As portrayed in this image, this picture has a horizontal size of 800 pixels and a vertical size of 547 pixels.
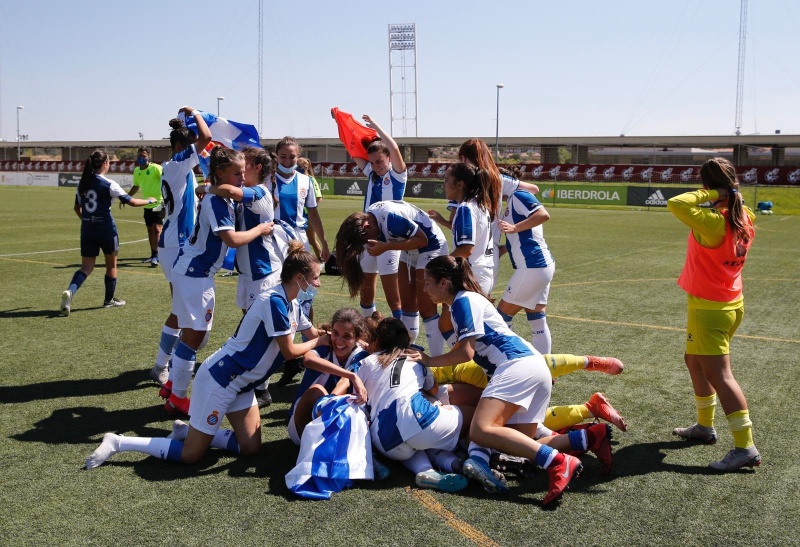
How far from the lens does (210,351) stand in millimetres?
8203

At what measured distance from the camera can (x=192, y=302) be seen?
6.27m

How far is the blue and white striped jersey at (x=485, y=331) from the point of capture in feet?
16.4

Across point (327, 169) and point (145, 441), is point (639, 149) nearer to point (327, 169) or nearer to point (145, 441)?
point (327, 169)

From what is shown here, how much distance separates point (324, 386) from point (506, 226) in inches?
93.3

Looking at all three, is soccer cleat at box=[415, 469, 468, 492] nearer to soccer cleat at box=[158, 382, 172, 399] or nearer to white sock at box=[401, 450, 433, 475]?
white sock at box=[401, 450, 433, 475]

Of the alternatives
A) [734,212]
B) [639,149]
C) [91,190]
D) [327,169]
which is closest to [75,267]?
[91,190]

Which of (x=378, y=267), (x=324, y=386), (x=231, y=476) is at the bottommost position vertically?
(x=231, y=476)

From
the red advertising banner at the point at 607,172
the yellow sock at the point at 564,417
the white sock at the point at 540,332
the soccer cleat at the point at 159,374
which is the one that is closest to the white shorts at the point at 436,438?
the yellow sock at the point at 564,417

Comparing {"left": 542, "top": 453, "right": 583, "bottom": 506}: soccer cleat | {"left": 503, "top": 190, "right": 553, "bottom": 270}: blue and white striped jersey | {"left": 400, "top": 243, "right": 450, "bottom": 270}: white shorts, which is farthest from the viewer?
{"left": 503, "top": 190, "right": 553, "bottom": 270}: blue and white striped jersey

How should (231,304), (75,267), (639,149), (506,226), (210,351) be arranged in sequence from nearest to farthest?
(506,226), (210,351), (231,304), (75,267), (639,149)

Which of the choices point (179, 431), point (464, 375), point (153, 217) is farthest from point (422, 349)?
point (153, 217)

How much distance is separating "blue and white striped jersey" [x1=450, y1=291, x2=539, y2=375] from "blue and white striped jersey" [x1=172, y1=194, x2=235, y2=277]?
7.26 ft

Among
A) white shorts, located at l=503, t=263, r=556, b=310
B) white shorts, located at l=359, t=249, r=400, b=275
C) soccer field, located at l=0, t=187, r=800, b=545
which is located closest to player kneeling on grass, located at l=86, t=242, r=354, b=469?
soccer field, located at l=0, t=187, r=800, b=545

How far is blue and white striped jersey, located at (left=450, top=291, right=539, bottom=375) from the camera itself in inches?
197
